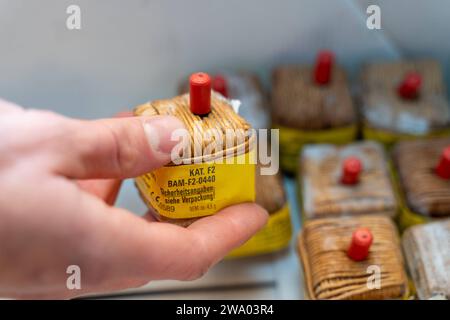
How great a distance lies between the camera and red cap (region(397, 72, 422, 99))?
3.00ft

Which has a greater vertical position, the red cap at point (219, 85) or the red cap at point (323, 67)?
the red cap at point (323, 67)

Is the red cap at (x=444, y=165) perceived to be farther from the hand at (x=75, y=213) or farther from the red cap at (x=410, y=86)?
the hand at (x=75, y=213)

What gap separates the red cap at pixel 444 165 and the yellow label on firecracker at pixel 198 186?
0.31 m

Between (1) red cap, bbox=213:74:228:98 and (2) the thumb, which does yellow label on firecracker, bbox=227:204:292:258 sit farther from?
(2) the thumb

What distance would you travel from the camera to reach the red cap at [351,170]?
0.84 m

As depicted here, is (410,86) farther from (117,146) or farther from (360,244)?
(117,146)

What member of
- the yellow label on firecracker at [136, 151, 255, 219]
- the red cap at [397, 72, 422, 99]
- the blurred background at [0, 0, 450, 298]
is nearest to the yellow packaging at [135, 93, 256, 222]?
the yellow label on firecracker at [136, 151, 255, 219]

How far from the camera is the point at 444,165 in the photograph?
828 millimetres

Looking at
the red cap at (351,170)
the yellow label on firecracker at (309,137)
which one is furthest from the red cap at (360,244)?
the yellow label on firecracker at (309,137)

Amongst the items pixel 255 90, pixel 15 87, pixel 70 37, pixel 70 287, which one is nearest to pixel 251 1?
pixel 255 90

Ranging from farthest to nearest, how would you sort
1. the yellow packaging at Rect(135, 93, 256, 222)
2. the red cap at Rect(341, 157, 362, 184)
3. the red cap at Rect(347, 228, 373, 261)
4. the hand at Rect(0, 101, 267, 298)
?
the red cap at Rect(341, 157, 362, 184), the red cap at Rect(347, 228, 373, 261), the yellow packaging at Rect(135, 93, 256, 222), the hand at Rect(0, 101, 267, 298)

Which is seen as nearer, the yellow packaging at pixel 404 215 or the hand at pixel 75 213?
the hand at pixel 75 213

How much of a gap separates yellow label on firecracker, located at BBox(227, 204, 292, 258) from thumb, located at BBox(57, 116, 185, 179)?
0.98ft

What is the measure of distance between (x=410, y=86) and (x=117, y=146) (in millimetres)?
545
